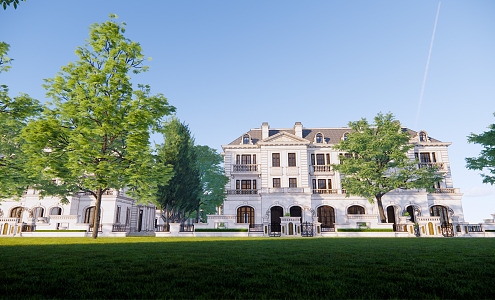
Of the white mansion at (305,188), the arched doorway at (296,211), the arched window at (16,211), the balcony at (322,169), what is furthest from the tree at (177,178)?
the arched window at (16,211)

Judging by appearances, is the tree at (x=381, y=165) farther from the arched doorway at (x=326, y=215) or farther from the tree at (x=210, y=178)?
the tree at (x=210, y=178)

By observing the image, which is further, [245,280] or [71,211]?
[71,211]

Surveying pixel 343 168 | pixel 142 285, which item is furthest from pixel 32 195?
pixel 142 285

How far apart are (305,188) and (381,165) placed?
381 inches

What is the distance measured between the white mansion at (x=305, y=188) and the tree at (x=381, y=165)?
4651mm

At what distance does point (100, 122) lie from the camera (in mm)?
20297

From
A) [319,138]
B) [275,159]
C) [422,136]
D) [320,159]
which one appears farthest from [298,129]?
[422,136]

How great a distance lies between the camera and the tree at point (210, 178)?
38.7 m

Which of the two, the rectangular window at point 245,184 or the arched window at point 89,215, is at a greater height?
the rectangular window at point 245,184

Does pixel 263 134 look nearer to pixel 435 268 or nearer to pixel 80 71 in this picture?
pixel 80 71

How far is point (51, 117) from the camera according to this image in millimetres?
18953

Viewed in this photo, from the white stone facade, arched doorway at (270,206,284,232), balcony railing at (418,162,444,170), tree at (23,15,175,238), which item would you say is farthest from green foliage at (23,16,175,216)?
balcony railing at (418,162,444,170)

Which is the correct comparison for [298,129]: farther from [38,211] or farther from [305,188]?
[38,211]

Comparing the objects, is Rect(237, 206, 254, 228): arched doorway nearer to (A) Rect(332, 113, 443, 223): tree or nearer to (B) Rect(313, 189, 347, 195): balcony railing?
(B) Rect(313, 189, 347, 195): balcony railing
